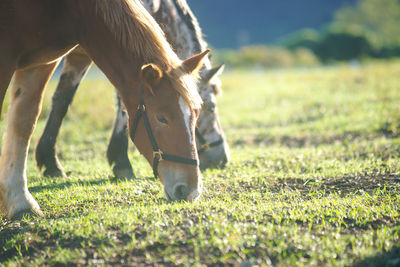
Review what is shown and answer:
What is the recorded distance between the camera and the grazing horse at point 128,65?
3463mm

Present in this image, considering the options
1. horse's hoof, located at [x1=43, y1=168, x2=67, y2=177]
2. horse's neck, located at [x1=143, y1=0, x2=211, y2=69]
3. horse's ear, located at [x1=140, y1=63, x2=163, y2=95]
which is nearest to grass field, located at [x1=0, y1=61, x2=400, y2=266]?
horse's hoof, located at [x1=43, y1=168, x2=67, y2=177]

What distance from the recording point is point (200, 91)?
5.22 meters

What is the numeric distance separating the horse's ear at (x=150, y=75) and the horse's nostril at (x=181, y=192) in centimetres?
93

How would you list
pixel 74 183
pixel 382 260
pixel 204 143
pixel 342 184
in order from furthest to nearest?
1. pixel 204 143
2. pixel 74 183
3. pixel 342 184
4. pixel 382 260

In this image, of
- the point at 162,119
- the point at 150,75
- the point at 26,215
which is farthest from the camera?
Result: the point at 26,215

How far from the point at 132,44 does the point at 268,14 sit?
13995 cm

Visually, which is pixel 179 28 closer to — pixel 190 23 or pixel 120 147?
pixel 190 23

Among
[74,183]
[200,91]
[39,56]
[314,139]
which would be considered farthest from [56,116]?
[314,139]

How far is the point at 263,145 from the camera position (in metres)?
8.25

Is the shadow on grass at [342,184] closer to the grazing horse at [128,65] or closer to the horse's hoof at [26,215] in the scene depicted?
the grazing horse at [128,65]

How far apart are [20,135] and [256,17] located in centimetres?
13668

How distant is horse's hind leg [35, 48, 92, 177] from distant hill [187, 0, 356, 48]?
346 ft

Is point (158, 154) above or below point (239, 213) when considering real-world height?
above

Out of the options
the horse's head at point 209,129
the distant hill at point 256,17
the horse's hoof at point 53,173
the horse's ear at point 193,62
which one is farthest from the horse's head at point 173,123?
the distant hill at point 256,17
